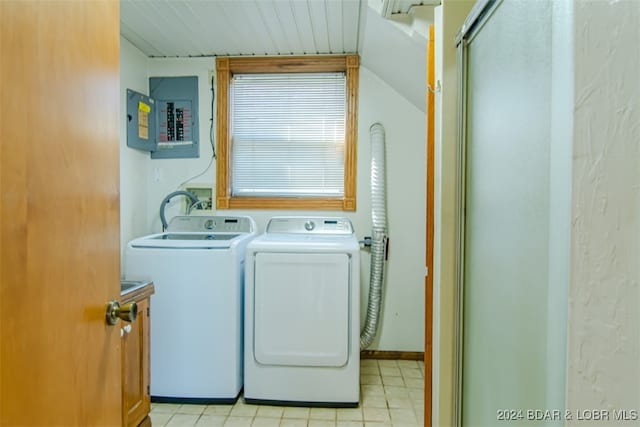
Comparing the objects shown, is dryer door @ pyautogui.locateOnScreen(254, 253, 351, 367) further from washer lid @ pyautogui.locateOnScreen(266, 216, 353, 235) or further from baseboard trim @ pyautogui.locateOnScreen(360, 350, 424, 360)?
baseboard trim @ pyautogui.locateOnScreen(360, 350, 424, 360)

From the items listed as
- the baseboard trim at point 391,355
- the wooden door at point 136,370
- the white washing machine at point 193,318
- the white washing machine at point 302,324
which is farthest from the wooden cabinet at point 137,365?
the baseboard trim at point 391,355

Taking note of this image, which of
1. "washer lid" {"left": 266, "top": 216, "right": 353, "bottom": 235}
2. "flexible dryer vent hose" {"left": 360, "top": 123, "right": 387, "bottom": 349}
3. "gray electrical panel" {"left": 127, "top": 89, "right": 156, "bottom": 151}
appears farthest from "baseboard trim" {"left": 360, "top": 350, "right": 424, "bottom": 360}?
"gray electrical panel" {"left": 127, "top": 89, "right": 156, "bottom": 151}

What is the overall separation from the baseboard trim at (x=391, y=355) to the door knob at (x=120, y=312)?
219 cm

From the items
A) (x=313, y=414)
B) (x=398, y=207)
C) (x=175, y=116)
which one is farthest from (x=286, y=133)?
(x=313, y=414)

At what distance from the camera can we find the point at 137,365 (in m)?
1.71

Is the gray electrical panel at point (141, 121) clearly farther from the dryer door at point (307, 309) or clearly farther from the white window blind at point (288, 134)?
the dryer door at point (307, 309)

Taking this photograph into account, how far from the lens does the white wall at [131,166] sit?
8.21 ft

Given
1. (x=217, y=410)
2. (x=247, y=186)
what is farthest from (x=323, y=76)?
(x=217, y=410)

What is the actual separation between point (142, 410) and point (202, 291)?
639 millimetres

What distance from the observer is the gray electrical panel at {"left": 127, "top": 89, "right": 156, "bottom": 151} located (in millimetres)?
2549

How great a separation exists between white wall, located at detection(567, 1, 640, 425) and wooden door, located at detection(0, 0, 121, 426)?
867 mm

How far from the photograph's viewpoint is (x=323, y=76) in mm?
2793

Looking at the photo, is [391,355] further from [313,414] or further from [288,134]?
[288,134]

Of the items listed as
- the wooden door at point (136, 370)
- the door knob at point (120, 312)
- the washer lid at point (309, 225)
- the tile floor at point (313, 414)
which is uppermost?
the washer lid at point (309, 225)
